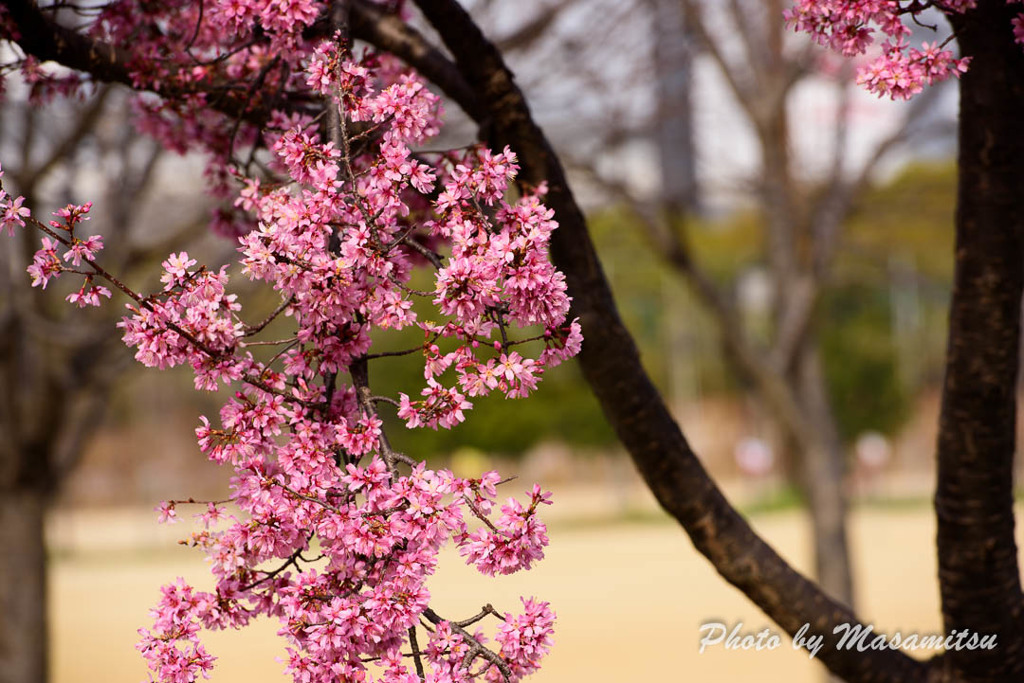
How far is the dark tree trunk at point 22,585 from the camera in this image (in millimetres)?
6289

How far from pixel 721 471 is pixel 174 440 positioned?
16031mm

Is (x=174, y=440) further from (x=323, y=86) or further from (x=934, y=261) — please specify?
(x=323, y=86)

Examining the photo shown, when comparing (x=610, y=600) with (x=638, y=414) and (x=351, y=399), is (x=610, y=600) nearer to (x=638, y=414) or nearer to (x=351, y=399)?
(x=638, y=414)

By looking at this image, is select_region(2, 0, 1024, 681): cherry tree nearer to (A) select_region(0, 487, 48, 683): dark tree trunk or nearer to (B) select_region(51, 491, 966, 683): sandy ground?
(B) select_region(51, 491, 966, 683): sandy ground

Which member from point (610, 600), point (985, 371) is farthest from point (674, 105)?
point (610, 600)

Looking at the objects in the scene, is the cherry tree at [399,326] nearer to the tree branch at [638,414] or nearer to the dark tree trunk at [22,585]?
the tree branch at [638,414]

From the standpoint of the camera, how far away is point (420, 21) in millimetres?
5496

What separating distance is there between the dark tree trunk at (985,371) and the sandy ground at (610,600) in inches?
128

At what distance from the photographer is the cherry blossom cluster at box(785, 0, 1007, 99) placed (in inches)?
85.0

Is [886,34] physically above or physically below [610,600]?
below

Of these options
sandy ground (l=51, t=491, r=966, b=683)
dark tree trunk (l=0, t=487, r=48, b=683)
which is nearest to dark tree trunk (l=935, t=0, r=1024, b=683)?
sandy ground (l=51, t=491, r=966, b=683)

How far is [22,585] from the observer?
20.9 feet

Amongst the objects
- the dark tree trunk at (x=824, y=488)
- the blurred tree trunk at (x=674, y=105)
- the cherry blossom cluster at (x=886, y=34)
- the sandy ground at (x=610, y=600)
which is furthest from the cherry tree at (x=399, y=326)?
the blurred tree trunk at (x=674, y=105)

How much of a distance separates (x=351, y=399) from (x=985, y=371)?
1.69 m
